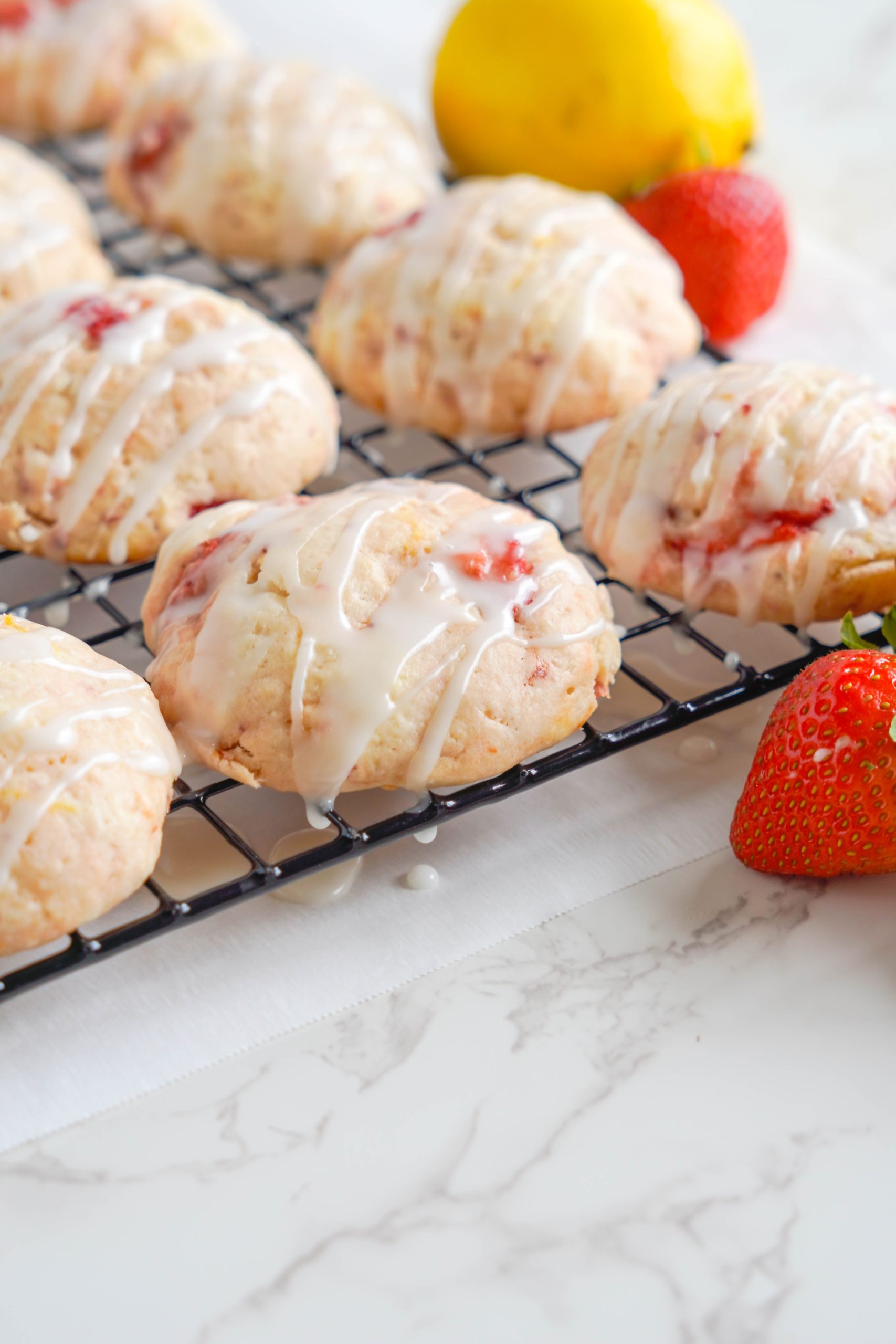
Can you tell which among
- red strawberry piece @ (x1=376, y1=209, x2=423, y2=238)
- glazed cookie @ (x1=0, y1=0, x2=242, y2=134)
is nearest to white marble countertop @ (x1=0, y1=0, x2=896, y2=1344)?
red strawberry piece @ (x1=376, y1=209, x2=423, y2=238)

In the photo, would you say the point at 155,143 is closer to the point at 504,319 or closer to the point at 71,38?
the point at 71,38

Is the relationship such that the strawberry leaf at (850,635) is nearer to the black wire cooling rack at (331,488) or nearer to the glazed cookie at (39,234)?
the black wire cooling rack at (331,488)

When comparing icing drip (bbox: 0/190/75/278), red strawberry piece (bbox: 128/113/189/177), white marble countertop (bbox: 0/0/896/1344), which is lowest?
Answer: white marble countertop (bbox: 0/0/896/1344)

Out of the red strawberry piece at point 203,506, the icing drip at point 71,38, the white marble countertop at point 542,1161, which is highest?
the icing drip at point 71,38

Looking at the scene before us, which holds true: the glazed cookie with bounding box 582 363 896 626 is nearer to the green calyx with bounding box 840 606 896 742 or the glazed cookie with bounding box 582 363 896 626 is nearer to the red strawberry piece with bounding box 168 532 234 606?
the green calyx with bounding box 840 606 896 742

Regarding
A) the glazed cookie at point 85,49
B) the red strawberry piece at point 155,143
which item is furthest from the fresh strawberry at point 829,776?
the glazed cookie at point 85,49

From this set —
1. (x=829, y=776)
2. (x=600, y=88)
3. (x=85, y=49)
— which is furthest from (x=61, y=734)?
(x=85, y=49)

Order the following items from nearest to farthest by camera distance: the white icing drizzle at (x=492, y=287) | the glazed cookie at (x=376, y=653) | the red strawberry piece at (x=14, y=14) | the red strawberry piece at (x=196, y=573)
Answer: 1. the glazed cookie at (x=376, y=653)
2. the red strawberry piece at (x=196, y=573)
3. the white icing drizzle at (x=492, y=287)
4. the red strawberry piece at (x=14, y=14)

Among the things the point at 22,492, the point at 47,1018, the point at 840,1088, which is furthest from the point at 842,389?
the point at 47,1018
